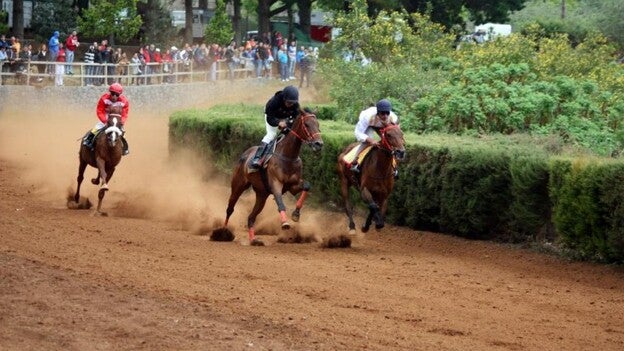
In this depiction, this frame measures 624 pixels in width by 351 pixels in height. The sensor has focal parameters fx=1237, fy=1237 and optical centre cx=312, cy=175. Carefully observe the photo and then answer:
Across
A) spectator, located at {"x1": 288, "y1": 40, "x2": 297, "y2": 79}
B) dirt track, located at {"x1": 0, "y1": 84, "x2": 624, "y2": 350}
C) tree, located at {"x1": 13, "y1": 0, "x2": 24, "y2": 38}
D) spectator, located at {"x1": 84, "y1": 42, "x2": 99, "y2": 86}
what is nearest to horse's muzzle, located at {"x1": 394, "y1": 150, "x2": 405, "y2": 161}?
dirt track, located at {"x1": 0, "y1": 84, "x2": 624, "y2": 350}

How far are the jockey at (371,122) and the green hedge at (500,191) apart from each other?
4.56 ft

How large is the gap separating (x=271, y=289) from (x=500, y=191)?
6.20m

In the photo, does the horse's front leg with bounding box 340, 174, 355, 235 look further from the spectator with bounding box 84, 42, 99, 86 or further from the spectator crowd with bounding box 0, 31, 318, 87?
the spectator with bounding box 84, 42, 99, 86

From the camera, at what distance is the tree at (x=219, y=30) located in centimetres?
5797

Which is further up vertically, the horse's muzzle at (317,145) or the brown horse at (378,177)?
the horse's muzzle at (317,145)

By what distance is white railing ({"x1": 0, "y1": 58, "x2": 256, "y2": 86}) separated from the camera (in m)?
42.8

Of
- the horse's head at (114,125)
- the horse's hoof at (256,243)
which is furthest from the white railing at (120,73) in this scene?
the horse's hoof at (256,243)

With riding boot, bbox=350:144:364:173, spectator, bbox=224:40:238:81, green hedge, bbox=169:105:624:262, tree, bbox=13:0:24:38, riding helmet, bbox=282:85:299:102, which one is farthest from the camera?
spectator, bbox=224:40:238:81

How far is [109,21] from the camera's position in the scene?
51.6 metres

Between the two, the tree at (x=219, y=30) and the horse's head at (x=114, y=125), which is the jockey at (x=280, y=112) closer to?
the horse's head at (x=114, y=125)

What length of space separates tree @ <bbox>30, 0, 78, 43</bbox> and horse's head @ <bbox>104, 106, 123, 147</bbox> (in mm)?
31697

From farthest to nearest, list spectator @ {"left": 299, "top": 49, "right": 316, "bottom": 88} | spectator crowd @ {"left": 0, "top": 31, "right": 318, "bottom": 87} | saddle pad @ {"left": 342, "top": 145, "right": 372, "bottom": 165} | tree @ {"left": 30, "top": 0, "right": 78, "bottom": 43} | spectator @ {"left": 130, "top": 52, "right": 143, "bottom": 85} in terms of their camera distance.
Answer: tree @ {"left": 30, "top": 0, "right": 78, "bottom": 43}, spectator @ {"left": 299, "top": 49, "right": 316, "bottom": 88}, spectator @ {"left": 130, "top": 52, "right": 143, "bottom": 85}, spectator crowd @ {"left": 0, "top": 31, "right": 318, "bottom": 87}, saddle pad @ {"left": 342, "top": 145, "right": 372, "bottom": 165}

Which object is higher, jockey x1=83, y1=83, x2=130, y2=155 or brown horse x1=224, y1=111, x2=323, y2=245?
jockey x1=83, y1=83, x2=130, y2=155

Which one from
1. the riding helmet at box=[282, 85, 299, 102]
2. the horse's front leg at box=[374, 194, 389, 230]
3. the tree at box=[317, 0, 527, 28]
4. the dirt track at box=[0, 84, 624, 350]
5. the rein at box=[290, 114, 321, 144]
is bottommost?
the dirt track at box=[0, 84, 624, 350]
